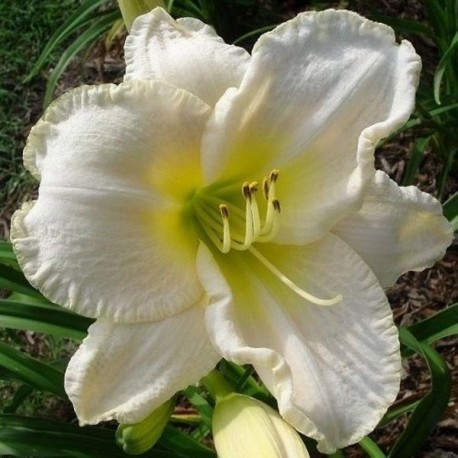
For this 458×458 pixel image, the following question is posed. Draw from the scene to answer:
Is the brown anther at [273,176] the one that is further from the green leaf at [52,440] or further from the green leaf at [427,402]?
the green leaf at [52,440]

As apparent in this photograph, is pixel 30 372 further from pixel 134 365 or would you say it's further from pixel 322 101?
pixel 322 101

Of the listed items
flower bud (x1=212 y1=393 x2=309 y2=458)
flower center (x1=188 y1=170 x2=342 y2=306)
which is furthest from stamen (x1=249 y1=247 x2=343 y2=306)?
flower bud (x1=212 y1=393 x2=309 y2=458)

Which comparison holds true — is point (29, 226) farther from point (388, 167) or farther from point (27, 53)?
point (27, 53)

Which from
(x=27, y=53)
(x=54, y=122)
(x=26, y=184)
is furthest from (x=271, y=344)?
(x=27, y=53)

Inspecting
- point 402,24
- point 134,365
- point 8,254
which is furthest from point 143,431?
point 402,24

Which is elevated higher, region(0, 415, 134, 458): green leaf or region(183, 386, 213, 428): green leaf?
region(183, 386, 213, 428): green leaf

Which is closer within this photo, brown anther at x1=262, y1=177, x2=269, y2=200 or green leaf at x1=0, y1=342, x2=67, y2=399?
brown anther at x1=262, y1=177, x2=269, y2=200

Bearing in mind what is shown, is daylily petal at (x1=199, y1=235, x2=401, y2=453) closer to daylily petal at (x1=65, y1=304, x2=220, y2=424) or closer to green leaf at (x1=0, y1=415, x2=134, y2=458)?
daylily petal at (x1=65, y1=304, x2=220, y2=424)
